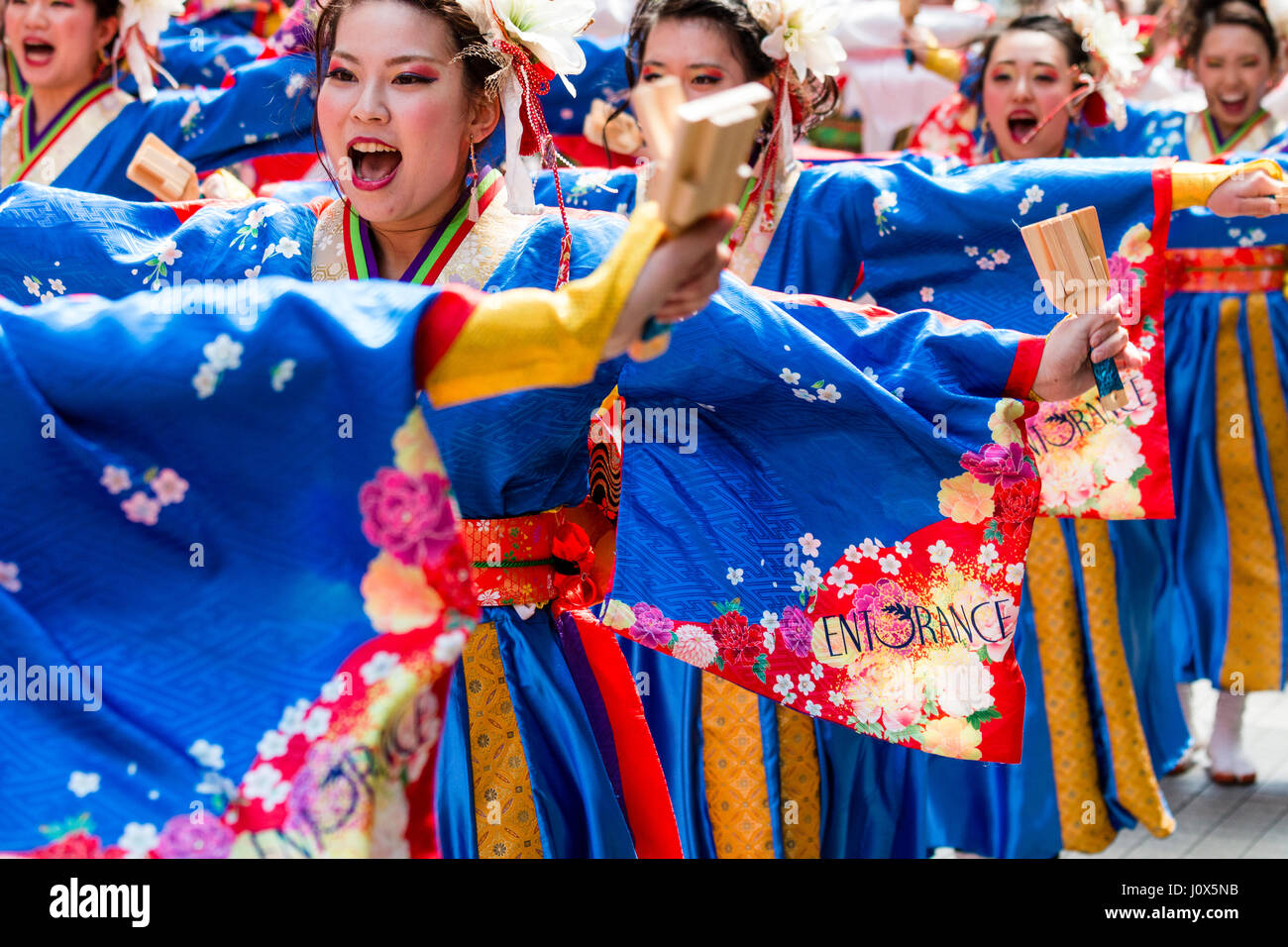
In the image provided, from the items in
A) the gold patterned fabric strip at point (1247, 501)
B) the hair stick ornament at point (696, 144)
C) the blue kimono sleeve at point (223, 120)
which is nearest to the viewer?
the hair stick ornament at point (696, 144)

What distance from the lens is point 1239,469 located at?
4.93 metres

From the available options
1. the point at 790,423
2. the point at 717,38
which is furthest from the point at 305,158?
the point at 790,423

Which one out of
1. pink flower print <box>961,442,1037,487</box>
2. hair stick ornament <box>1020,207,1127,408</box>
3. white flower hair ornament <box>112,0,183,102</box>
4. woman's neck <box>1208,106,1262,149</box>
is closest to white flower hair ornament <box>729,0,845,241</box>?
pink flower print <box>961,442,1037,487</box>

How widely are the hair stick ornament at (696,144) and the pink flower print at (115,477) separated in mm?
650

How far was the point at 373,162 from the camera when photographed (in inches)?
93.3

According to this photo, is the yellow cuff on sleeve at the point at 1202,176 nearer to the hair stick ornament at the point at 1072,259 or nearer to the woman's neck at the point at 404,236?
the hair stick ornament at the point at 1072,259

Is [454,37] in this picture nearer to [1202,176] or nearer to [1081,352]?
[1081,352]

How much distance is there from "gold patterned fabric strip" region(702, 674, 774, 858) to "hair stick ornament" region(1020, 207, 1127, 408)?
121cm

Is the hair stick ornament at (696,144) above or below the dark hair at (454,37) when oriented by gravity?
below

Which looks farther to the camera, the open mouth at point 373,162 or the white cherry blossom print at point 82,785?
the open mouth at point 373,162

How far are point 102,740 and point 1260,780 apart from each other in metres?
4.03

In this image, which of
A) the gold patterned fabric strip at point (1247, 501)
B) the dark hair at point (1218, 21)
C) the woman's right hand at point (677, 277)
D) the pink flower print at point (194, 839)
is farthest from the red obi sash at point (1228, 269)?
the pink flower print at point (194, 839)

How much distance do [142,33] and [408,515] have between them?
3304mm

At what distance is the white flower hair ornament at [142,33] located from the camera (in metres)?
4.31
